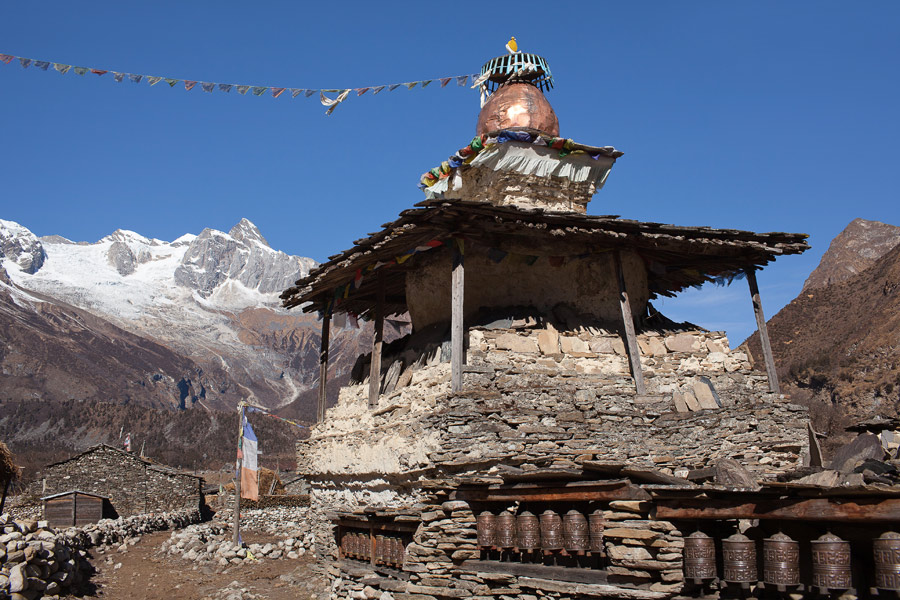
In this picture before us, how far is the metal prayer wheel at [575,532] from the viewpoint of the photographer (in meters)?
7.52

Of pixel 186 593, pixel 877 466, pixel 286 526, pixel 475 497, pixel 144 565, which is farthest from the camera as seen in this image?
pixel 286 526

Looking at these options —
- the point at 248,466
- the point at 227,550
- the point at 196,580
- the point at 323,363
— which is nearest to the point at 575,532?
the point at 323,363

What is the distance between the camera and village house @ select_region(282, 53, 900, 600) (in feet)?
22.6

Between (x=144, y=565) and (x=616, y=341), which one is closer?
(x=616, y=341)

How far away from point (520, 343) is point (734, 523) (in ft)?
16.5

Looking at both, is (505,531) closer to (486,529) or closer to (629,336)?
(486,529)

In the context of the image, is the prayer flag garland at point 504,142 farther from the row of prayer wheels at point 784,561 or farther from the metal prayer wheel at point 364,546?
the row of prayer wheels at point 784,561

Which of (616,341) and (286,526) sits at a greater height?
(616,341)

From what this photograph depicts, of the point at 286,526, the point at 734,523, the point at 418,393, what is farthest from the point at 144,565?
the point at 734,523

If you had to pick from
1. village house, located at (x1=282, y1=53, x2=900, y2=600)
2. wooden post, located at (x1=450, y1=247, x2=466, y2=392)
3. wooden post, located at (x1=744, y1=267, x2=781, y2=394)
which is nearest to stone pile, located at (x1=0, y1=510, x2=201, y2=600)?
village house, located at (x1=282, y1=53, x2=900, y2=600)

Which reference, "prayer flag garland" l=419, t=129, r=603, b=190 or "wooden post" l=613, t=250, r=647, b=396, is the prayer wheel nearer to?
"wooden post" l=613, t=250, r=647, b=396

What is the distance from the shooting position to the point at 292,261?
18825 centimetres

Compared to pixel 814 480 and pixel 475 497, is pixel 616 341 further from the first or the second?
pixel 814 480

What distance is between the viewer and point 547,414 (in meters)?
10.5
